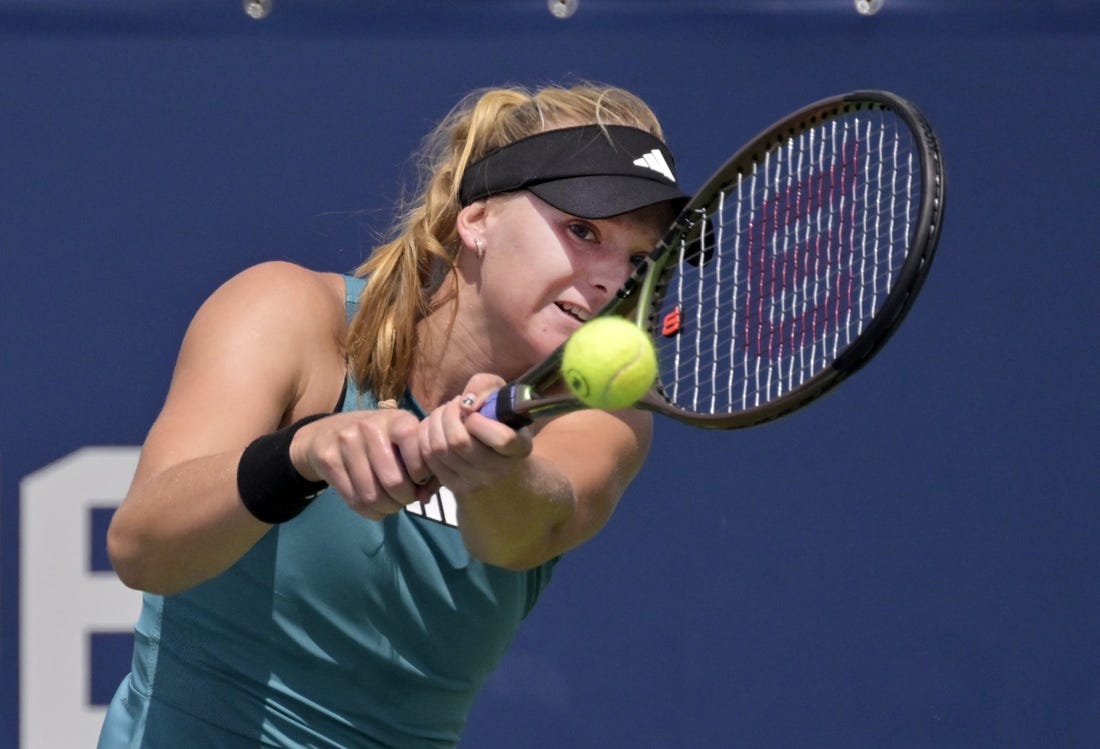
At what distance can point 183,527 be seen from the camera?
1669 mm

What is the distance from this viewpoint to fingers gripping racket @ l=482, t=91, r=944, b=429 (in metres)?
1.58

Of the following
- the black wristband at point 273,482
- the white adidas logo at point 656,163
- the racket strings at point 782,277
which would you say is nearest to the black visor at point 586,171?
the white adidas logo at point 656,163

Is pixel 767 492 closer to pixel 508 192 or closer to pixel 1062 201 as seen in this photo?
pixel 1062 201

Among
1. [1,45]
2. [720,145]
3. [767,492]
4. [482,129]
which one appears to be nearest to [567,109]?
[482,129]

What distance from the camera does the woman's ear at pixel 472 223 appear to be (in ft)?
6.64

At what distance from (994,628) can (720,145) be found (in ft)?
2.81

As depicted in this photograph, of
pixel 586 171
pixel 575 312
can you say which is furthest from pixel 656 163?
pixel 575 312

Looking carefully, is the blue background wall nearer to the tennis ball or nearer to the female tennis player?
the female tennis player

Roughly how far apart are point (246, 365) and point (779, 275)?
0.92m

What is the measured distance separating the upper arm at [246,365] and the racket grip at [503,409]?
34cm

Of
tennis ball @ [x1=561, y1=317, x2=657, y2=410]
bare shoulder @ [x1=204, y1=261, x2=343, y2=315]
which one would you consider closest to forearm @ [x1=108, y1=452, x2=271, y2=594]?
bare shoulder @ [x1=204, y1=261, x2=343, y2=315]

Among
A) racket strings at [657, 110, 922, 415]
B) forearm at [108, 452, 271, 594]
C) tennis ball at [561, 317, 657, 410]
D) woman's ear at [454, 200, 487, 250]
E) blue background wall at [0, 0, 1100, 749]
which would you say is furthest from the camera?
blue background wall at [0, 0, 1100, 749]

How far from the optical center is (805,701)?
8.77 feet

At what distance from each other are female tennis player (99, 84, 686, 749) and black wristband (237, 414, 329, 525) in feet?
0.45
